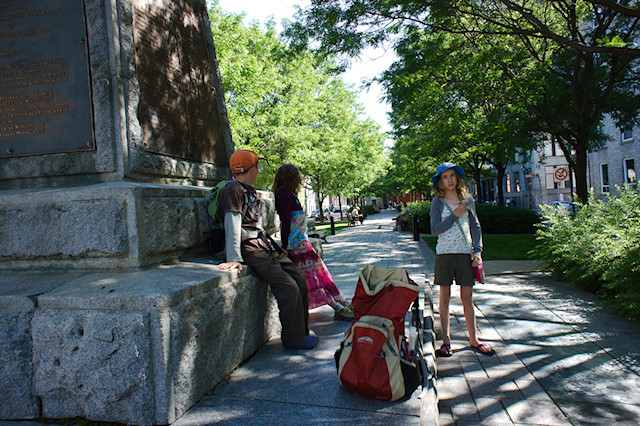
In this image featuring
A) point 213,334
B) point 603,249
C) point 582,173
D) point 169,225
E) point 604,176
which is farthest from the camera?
point 604,176

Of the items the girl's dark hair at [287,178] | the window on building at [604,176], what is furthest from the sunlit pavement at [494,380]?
the window on building at [604,176]

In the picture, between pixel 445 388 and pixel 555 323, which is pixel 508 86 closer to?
pixel 555 323

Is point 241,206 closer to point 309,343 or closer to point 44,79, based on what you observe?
point 309,343

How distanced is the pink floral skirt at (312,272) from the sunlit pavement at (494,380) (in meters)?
0.29

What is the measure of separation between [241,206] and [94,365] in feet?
5.23

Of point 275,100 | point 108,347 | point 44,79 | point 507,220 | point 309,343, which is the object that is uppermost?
point 275,100

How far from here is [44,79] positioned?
→ 380cm

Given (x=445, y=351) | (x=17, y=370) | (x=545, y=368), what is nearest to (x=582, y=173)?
(x=545, y=368)

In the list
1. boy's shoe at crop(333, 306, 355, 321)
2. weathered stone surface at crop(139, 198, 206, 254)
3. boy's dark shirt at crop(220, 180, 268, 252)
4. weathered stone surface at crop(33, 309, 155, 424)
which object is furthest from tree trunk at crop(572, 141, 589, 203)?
weathered stone surface at crop(33, 309, 155, 424)

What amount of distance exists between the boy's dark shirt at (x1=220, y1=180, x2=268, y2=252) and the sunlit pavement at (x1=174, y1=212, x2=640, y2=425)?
0.98 m

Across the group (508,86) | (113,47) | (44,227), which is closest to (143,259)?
(44,227)

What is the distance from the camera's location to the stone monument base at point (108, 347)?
265cm

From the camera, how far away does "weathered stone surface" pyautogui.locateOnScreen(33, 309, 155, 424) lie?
2645 mm

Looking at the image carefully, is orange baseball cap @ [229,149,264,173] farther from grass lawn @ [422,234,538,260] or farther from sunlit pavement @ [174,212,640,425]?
grass lawn @ [422,234,538,260]
